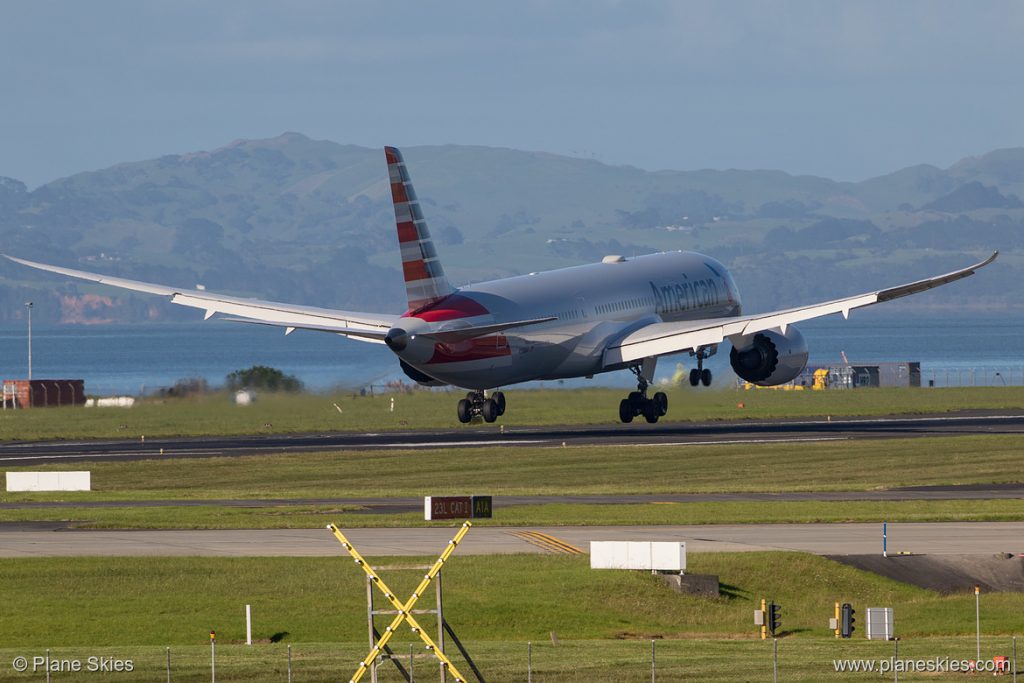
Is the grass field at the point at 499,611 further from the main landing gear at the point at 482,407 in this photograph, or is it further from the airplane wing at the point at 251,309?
the airplane wing at the point at 251,309

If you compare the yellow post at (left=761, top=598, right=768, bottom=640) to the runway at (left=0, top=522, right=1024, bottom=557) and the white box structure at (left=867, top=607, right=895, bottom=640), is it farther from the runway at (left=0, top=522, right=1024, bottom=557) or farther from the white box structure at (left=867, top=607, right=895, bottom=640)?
the runway at (left=0, top=522, right=1024, bottom=557)

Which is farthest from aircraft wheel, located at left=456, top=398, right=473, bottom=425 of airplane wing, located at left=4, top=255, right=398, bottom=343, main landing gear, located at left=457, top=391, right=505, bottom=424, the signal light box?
the signal light box

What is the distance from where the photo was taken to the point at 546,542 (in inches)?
2320

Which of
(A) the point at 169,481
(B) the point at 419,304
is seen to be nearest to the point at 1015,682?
(B) the point at 419,304

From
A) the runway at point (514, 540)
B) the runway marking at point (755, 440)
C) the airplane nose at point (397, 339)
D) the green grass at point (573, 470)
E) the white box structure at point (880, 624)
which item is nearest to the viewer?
the white box structure at point (880, 624)

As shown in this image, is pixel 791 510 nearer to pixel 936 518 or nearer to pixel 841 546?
pixel 936 518

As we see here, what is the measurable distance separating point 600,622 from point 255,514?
21234mm

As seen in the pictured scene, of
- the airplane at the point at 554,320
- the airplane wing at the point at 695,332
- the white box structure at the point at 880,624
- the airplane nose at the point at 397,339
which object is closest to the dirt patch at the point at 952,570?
the white box structure at the point at 880,624

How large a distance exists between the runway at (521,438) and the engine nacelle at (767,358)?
4567 mm

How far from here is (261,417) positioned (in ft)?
312

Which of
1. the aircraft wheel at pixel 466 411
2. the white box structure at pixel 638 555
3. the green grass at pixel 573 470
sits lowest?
the white box structure at pixel 638 555

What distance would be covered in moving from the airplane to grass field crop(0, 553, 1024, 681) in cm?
2237

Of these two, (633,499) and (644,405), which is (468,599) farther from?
(644,405)

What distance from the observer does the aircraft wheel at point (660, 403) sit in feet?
306
